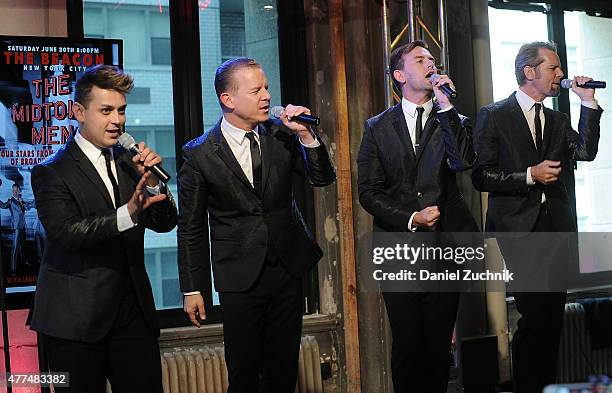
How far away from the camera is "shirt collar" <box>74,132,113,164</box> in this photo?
3254 millimetres

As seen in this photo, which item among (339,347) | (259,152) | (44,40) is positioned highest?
(44,40)

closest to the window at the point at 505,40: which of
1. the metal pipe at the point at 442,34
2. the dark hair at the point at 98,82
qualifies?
the metal pipe at the point at 442,34

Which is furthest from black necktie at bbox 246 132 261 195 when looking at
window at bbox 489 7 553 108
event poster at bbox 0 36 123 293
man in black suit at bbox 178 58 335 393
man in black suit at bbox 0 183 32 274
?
window at bbox 489 7 553 108

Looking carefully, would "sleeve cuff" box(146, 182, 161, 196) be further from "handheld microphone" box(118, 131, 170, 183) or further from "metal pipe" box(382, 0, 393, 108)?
"metal pipe" box(382, 0, 393, 108)

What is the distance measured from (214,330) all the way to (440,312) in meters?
1.65

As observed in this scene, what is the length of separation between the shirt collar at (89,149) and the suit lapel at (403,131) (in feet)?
4.53

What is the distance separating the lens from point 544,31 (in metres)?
6.44

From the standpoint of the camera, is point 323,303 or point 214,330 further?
point 323,303

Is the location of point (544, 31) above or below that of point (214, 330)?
above

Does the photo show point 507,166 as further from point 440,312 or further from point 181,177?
point 181,177

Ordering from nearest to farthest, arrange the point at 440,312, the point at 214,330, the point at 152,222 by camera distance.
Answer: the point at 152,222, the point at 440,312, the point at 214,330

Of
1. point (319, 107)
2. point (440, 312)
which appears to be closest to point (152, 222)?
point (440, 312)

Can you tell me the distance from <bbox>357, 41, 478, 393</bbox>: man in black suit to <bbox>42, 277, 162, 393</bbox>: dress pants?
1.20 m

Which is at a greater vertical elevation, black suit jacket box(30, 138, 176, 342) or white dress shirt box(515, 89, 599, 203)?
white dress shirt box(515, 89, 599, 203)
